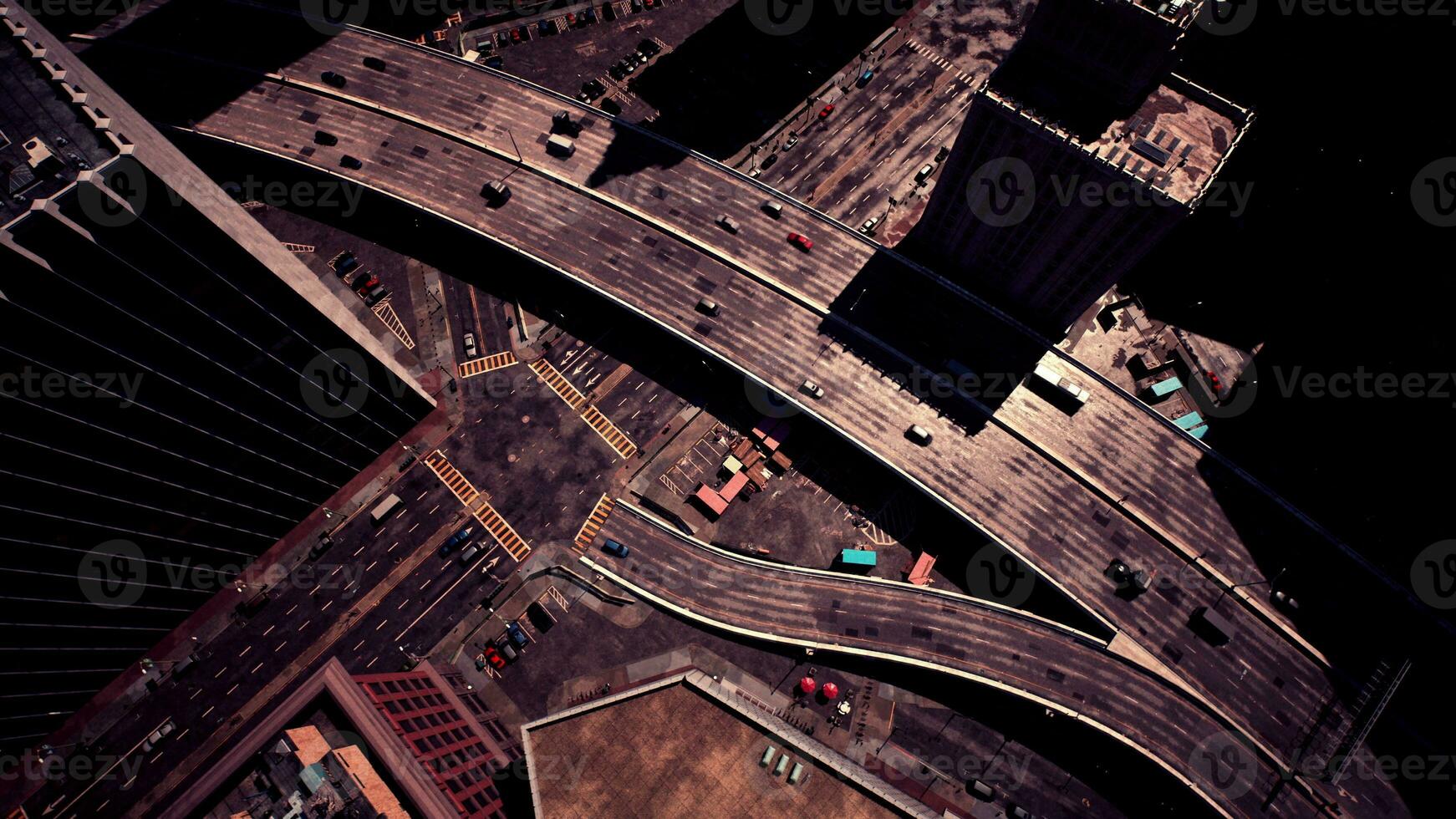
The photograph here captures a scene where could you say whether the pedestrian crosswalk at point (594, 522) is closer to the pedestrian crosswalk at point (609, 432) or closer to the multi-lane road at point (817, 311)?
the pedestrian crosswalk at point (609, 432)

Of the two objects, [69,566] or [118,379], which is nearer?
[118,379]

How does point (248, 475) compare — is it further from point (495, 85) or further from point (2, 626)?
point (495, 85)

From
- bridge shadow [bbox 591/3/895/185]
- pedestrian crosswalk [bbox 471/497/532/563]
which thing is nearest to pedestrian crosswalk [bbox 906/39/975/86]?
bridge shadow [bbox 591/3/895/185]

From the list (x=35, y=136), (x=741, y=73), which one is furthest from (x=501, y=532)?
(x=741, y=73)

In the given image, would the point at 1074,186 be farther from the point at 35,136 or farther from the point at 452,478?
the point at 35,136

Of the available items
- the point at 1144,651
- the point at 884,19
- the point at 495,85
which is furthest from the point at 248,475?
the point at 884,19

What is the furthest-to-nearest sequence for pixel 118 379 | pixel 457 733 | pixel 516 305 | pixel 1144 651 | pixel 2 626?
pixel 516 305 → pixel 1144 651 → pixel 457 733 → pixel 2 626 → pixel 118 379

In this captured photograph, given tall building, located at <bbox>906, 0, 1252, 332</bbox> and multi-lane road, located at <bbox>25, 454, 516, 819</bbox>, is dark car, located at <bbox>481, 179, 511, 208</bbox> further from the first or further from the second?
tall building, located at <bbox>906, 0, 1252, 332</bbox>
